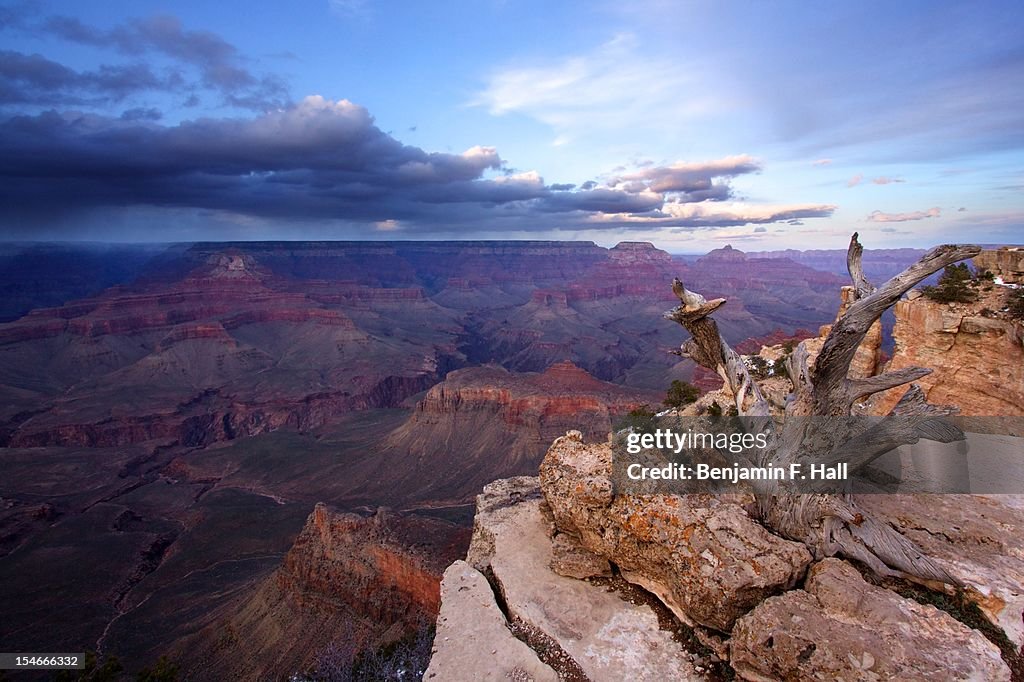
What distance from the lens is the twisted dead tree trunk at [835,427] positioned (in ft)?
27.4

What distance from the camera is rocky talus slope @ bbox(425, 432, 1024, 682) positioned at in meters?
6.98

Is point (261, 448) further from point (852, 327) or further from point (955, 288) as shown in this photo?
point (955, 288)

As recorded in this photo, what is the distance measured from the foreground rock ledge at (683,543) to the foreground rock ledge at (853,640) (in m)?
0.38

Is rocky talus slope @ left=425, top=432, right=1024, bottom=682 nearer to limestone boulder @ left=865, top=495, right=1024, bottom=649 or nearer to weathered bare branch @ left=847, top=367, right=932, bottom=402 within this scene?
limestone boulder @ left=865, top=495, right=1024, bottom=649

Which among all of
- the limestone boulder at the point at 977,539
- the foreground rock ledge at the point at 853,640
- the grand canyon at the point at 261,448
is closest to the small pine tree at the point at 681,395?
the grand canyon at the point at 261,448

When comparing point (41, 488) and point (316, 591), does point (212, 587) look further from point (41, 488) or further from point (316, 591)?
point (41, 488)

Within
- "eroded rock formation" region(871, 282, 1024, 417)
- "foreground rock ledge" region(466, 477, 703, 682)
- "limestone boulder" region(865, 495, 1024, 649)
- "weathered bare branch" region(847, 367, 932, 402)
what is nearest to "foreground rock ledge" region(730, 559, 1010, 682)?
"limestone boulder" region(865, 495, 1024, 649)

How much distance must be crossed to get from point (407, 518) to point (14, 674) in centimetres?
1762

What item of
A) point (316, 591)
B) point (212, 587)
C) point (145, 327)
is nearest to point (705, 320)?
point (316, 591)

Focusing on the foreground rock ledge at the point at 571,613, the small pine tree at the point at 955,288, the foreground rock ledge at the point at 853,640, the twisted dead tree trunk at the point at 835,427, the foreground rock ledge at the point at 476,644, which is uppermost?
the small pine tree at the point at 955,288

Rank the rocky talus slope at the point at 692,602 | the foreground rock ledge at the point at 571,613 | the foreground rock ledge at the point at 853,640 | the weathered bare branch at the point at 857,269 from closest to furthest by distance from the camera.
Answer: the foreground rock ledge at the point at 853,640 < the rocky talus slope at the point at 692,602 < the foreground rock ledge at the point at 571,613 < the weathered bare branch at the point at 857,269

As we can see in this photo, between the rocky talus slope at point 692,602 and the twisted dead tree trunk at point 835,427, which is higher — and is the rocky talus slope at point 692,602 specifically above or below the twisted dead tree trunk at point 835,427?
below

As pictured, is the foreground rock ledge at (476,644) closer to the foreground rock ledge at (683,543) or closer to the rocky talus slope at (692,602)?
the rocky talus slope at (692,602)

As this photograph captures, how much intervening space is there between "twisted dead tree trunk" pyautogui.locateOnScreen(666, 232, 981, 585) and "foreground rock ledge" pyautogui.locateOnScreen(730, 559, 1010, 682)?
2.99 ft
